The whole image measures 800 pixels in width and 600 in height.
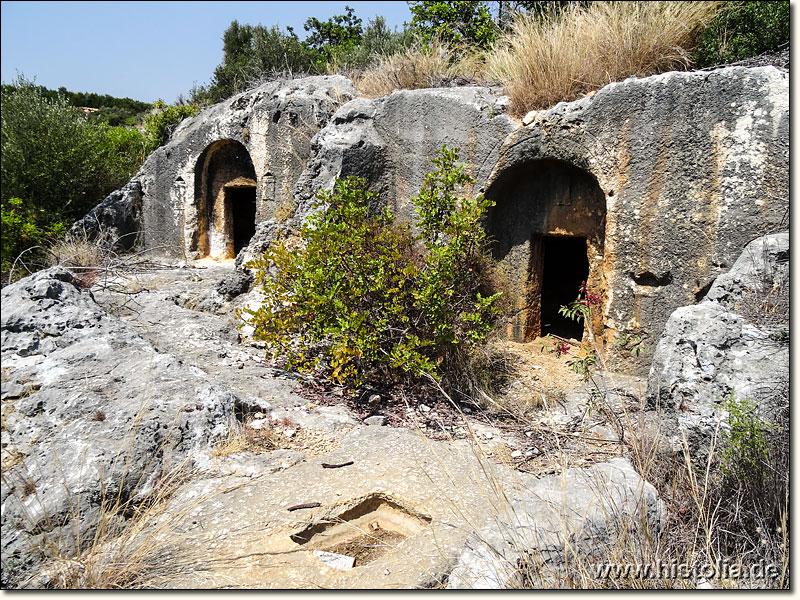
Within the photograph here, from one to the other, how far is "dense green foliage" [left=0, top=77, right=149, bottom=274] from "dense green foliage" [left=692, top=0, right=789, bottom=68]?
20.7 ft

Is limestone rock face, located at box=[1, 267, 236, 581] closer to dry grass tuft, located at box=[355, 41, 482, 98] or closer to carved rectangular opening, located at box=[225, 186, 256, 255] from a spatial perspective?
dry grass tuft, located at box=[355, 41, 482, 98]

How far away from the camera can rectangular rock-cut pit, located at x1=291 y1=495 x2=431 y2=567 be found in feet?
10.0

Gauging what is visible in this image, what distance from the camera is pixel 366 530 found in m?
3.21

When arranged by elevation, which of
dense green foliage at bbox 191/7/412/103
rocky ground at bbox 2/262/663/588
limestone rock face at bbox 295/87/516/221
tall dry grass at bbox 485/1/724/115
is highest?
dense green foliage at bbox 191/7/412/103

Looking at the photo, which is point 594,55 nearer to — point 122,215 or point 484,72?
point 484,72

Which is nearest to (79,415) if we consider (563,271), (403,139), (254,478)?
(254,478)

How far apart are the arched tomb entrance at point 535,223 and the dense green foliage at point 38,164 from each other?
13.4ft

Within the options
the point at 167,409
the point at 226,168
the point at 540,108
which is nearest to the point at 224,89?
the point at 226,168

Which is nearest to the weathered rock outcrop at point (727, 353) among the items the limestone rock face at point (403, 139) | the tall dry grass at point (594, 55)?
the tall dry grass at point (594, 55)

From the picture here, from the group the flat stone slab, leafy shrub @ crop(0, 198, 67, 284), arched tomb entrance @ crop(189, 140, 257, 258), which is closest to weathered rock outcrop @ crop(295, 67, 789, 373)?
the flat stone slab

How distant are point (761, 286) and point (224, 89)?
12.5m

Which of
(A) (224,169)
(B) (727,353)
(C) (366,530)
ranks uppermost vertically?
(A) (224,169)

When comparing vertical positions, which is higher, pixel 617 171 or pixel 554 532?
pixel 617 171

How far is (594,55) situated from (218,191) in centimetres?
681
